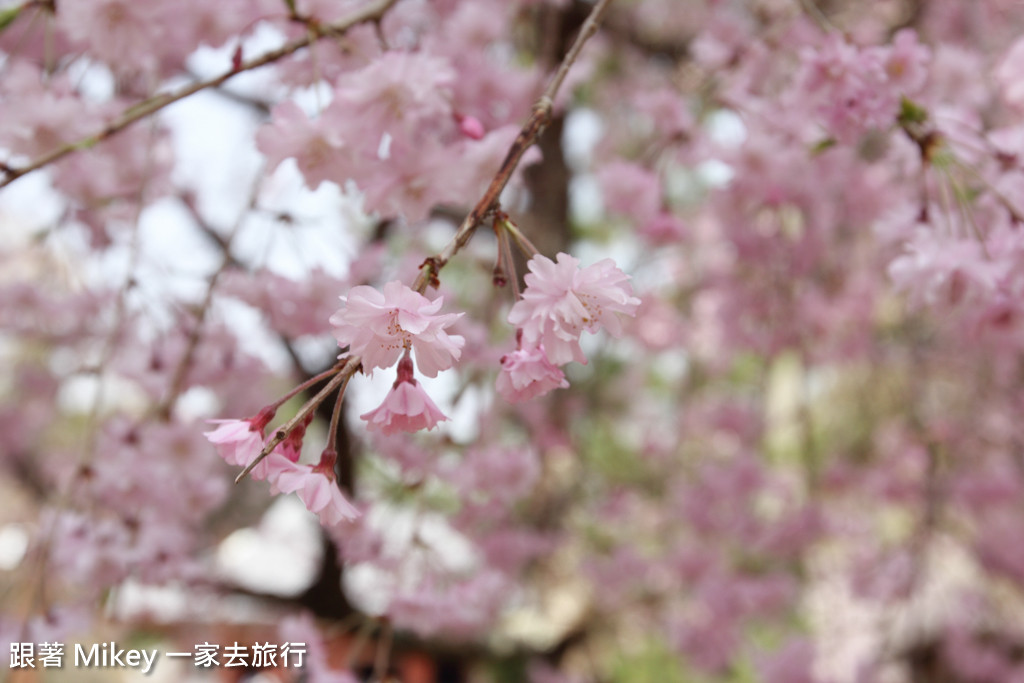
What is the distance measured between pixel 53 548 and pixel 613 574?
2427 mm

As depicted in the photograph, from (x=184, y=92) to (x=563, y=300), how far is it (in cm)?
55

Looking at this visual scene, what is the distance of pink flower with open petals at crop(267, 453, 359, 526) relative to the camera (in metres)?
0.54

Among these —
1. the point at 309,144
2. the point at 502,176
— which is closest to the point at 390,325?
the point at 502,176

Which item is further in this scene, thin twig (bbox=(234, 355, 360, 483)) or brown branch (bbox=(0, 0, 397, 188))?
brown branch (bbox=(0, 0, 397, 188))

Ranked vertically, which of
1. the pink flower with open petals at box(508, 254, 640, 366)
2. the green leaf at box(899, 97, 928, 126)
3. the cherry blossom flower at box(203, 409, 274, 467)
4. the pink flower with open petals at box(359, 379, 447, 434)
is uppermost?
the green leaf at box(899, 97, 928, 126)

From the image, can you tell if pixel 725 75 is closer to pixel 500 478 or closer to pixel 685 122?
pixel 685 122

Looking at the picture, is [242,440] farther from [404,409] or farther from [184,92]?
[184,92]

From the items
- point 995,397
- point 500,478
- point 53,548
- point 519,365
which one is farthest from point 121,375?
point 995,397

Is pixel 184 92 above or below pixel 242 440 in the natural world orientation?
above

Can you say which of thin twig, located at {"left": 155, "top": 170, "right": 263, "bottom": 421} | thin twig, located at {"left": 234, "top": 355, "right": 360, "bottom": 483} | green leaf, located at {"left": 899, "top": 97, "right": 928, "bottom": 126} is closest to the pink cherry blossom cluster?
thin twig, located at {"left": 234, "top": 355, "right": 360, "bottom": 483}

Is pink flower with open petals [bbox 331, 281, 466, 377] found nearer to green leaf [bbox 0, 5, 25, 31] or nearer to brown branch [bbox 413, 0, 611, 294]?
brown branch [bbox 413, 0, 611, 294]

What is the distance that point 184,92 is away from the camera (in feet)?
2.68

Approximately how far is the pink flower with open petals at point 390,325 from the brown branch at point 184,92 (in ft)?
1.51

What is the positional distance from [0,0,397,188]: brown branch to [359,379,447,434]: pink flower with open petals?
1.65 feet
